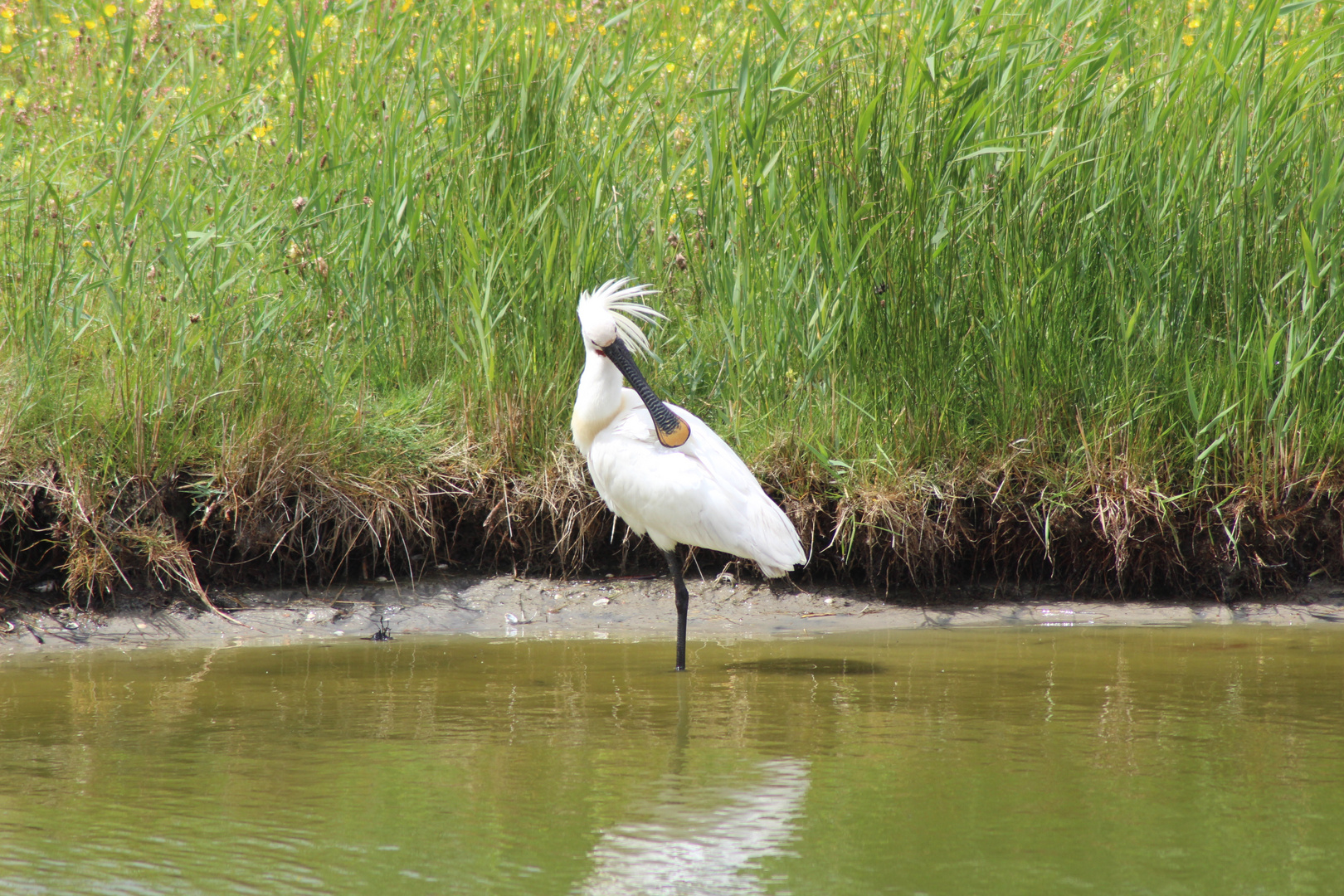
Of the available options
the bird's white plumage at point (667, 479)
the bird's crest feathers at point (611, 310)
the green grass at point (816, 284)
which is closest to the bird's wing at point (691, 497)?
the bird's white plumage at point (667, 479)

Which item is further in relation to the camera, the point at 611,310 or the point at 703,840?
the point at 611,310

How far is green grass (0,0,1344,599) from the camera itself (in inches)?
190

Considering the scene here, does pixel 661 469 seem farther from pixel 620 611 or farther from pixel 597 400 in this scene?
pixel 620 611

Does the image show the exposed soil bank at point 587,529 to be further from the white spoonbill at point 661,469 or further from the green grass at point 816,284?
the white spoonbill at point 661,469

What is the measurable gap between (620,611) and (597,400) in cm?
92

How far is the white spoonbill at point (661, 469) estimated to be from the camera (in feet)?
14.5

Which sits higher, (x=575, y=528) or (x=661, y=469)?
(x=661, y=469)

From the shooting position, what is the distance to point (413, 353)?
17.5ft

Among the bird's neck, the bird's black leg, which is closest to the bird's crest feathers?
the bird's neck

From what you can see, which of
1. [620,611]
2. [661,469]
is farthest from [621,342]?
[620,611]

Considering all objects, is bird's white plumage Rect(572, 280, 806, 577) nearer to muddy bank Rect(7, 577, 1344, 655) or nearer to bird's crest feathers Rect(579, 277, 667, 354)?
bird's crest feathers Rect(579, 277, 667, 354)

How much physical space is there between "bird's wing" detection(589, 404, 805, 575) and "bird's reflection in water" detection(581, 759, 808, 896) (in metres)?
1.35

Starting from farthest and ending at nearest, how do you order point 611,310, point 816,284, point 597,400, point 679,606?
point 816,284
point 611,310
point 597,400
point 679,606

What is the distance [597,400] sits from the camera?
4.68m
